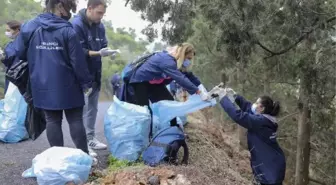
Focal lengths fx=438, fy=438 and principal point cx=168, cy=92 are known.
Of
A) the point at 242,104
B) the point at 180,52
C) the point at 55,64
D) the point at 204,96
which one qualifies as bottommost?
the point at 242,104

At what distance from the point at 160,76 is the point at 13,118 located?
2.39 meters

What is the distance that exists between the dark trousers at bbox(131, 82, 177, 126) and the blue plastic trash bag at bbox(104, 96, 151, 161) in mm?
291

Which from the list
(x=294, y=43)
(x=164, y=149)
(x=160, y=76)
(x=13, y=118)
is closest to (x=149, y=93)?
(x=160, y=76)

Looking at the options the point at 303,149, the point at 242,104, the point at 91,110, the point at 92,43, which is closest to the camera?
the point at 92,43

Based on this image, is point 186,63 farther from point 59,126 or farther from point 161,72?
point 59,126

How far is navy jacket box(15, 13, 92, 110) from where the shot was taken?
388 centimetres

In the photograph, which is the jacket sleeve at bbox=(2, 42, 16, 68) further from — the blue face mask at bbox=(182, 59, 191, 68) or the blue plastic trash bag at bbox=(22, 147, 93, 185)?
the blue face mask at bbox=(182, 59, 191, 68)

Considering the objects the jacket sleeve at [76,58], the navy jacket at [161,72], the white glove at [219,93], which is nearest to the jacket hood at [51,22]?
the jacket sleeve at [76,58]

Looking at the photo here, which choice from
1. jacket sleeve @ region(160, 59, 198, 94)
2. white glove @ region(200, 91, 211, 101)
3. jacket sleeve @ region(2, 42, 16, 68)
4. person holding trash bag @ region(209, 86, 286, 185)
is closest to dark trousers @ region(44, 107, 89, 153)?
jacket sleeve @ region(2, 42, 16, 68)

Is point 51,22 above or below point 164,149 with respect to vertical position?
above

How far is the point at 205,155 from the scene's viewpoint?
216 inches

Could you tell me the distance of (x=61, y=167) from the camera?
3549mm

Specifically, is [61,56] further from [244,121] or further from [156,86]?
[244,121]

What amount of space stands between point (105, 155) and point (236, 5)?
2.67 m
